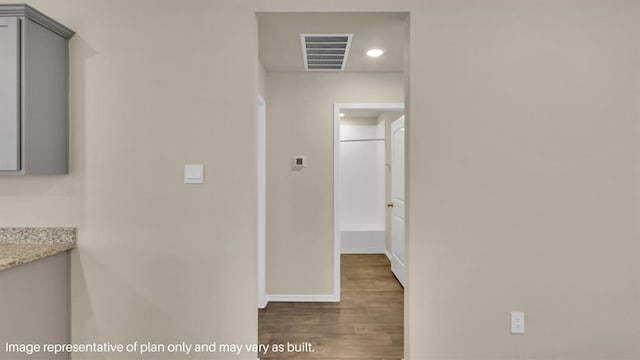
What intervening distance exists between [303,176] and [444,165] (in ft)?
5.74

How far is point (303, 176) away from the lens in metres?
3.65

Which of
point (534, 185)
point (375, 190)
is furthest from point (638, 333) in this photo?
point (375, 190)

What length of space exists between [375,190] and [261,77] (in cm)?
383

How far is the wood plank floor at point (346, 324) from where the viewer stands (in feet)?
8.55

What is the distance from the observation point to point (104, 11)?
216 cm

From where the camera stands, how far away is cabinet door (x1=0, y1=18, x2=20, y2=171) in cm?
183

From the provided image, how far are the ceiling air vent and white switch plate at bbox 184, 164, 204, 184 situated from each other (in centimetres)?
122

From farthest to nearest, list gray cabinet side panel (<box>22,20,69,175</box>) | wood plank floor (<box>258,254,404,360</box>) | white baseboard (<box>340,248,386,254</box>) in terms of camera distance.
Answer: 1. white baseboard (<box>340,248,386,254</box>)
2. wood plank floor (<box>258,254,404,360</box>)
3. gray cabinet side panel (<box>22,20,69,175</box>)

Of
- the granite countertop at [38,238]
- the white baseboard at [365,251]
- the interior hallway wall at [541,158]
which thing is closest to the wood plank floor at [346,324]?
the interior hallway wall at [541,158]

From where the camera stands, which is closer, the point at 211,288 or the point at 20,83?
the point at 20,83

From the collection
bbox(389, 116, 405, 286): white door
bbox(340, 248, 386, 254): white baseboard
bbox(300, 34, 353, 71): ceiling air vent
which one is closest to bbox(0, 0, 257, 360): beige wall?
bbox(300, 34, 353, 71): ceiling air vent

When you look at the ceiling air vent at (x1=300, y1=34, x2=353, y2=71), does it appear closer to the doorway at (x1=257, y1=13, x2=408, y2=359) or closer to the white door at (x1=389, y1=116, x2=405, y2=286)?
the doorway at (x1=257, y1=13, x2=408, y2=359)

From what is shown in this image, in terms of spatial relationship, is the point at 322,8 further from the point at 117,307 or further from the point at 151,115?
the point at 117,307

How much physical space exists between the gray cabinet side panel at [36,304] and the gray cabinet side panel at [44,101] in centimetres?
52
